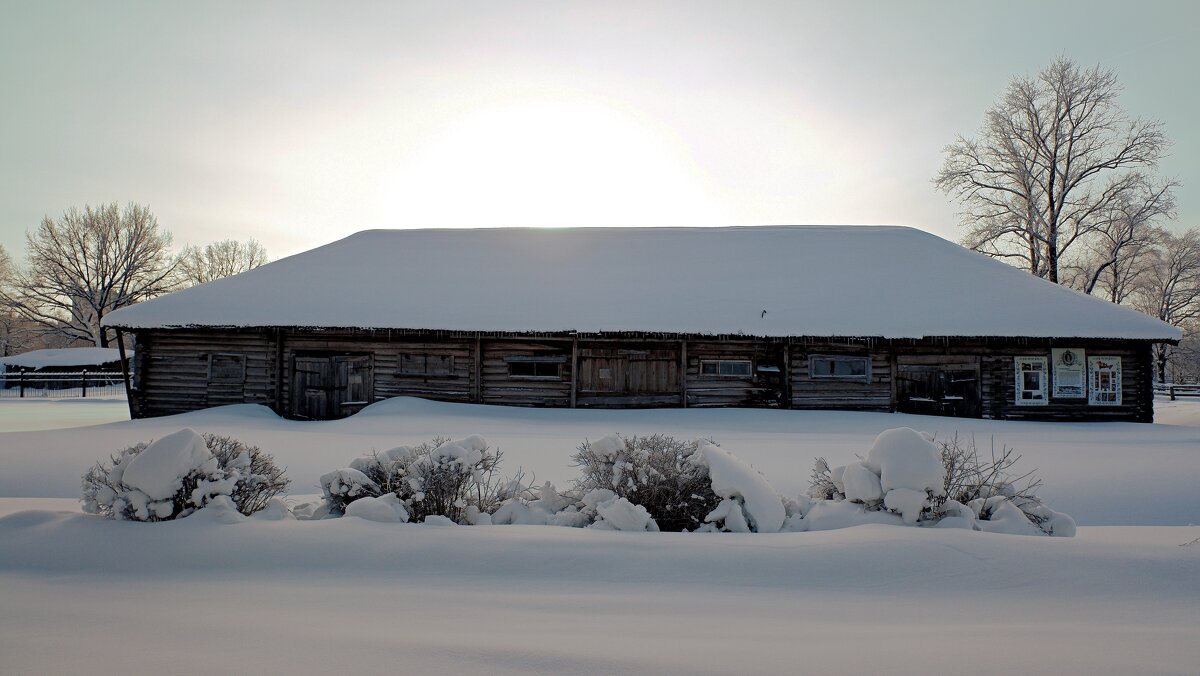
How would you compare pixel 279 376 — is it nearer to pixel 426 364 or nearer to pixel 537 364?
pixel 426 364

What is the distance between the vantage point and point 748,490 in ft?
18.3

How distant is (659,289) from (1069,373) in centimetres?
1214

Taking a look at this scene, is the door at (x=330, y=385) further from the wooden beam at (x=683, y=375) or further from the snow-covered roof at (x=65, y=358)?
the snow-covered roof at (x=65, y=358)

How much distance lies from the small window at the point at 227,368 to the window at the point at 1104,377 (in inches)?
973

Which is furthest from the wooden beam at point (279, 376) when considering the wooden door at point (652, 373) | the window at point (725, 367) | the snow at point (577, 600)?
the snow at point (577, 600)

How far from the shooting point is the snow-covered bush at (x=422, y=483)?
5.75 meters

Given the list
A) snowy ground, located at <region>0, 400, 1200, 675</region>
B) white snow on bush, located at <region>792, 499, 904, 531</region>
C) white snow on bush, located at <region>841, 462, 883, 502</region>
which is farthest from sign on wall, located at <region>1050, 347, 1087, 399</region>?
white snow on bush, located at <region>792, 499, 904, 531</region>

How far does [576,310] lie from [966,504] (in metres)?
13.2

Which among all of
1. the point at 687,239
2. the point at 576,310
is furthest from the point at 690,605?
the point at 687,239

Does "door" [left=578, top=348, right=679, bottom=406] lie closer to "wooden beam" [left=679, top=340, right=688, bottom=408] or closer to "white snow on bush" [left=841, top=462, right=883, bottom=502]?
"wooden beam" [left=679, top=340, right=688, bottom=408]

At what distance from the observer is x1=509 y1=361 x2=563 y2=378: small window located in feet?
59.7

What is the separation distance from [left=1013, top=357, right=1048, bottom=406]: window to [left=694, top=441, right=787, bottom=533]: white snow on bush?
52.9 feet

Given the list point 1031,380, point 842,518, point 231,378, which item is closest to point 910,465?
point 842,518

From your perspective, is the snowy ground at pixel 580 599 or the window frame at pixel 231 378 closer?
the snowy ground at pixel 580 599
